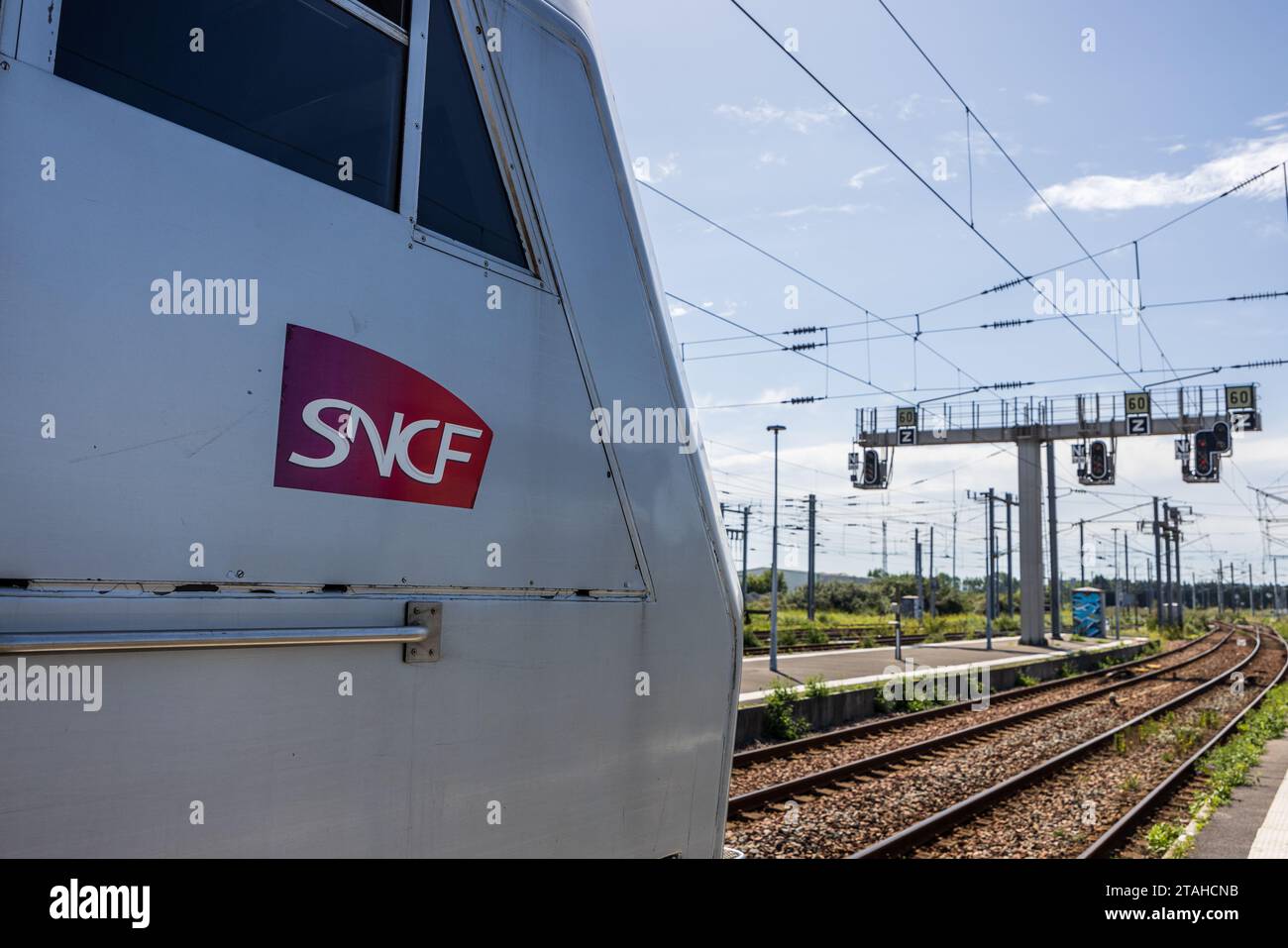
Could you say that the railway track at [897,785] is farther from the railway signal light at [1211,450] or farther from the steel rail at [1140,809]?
the railway signal light at [1211,450]

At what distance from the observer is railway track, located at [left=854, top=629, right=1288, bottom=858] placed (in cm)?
891

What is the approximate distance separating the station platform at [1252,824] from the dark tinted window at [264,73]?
8792mm

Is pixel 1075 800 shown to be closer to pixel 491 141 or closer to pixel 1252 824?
pixel 1252 824

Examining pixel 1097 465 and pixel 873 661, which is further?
pixel 1097 465

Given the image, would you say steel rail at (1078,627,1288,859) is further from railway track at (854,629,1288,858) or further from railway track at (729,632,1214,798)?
railway track at (729,632,1214,798)

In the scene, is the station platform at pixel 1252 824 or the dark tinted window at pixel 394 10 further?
the station platform at pixel 1252 824

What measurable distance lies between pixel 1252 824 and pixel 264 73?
36.4 feet

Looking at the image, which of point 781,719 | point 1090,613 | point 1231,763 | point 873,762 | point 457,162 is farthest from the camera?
point 1090,613

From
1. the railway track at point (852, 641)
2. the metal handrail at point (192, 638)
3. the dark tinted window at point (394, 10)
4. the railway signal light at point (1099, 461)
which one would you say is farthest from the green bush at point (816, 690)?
the railway signal light at point (1099, 461)

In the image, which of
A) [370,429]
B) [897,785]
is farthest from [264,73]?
[897,785]

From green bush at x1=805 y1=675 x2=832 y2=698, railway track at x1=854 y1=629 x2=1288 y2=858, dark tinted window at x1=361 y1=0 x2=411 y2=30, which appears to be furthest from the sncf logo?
green bush at x1=805 y1=675 x2=832 y2=698

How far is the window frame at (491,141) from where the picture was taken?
2715 millimetres

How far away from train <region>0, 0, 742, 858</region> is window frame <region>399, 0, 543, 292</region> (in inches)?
0.4

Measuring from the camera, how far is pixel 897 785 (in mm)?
11180
